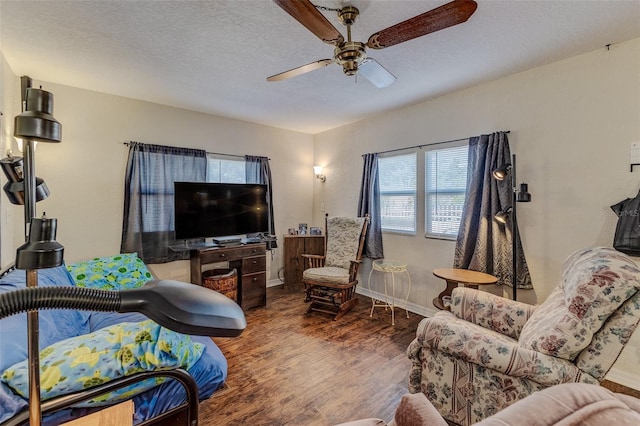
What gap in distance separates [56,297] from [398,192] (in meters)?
3.82

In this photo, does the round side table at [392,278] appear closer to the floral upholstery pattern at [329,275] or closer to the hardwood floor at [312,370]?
the hardwood floor at [312,370]

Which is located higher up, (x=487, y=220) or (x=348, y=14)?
(x=348, y=14)

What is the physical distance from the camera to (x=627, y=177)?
7.29 ft

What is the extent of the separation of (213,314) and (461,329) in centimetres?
166

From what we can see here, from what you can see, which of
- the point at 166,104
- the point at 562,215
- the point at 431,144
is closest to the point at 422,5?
the point at 431,144

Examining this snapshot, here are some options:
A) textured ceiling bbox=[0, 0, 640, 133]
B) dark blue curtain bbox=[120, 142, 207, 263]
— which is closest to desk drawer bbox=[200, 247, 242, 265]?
dark blue curtain bbox=[120, 142, 207, 263]

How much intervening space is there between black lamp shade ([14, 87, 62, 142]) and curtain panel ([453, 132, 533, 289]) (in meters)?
3.21

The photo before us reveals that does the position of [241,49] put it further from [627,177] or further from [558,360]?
[627,177]

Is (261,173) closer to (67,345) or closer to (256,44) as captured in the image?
(256,44)

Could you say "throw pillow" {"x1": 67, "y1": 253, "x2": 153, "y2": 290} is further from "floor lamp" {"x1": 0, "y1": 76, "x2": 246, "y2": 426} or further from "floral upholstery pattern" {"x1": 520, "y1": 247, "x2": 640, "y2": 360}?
"floral upholstery pattern" {"x1": 520, "y1": 247, "x2": 640, "y2": 360}

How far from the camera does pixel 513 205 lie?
2.57 meters

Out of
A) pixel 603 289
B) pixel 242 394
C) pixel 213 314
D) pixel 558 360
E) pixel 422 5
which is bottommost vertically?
pixel 242 394

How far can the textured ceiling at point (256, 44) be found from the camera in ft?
6.03

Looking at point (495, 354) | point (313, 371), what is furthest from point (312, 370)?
point (495, 354)
